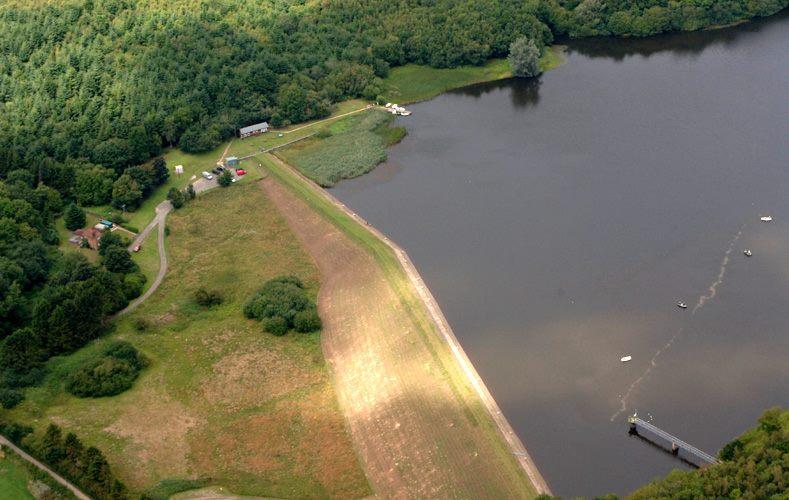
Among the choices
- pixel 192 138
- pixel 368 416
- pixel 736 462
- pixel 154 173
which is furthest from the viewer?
pixel 192 138

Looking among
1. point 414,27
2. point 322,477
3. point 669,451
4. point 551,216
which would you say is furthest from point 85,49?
point 669,451

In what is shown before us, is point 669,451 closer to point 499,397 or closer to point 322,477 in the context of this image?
point 499,397

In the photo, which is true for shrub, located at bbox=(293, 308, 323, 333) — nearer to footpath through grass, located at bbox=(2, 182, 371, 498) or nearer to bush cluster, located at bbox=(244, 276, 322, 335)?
bush cluster, located at bbox=(244, 276, 322, 335)

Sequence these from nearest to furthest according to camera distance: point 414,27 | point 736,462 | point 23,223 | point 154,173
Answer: point 736,462 → point 23,223 → point 154,173 → point 414,27

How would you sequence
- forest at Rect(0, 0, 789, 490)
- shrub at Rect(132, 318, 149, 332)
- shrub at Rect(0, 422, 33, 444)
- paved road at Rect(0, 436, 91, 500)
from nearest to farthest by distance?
paved road at Rect(0, 436, 91, 500)
shrub at Rect(0, 422, 33, 444)
shrub at Rect(132, 318, 149, 332)
forest at Rect(0, 0, 789, 490)

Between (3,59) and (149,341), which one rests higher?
(3,59)

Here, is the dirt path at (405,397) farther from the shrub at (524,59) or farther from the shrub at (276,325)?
the shrub at (524,59)

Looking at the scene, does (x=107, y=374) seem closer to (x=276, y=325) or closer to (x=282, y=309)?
(x=276, y=325)

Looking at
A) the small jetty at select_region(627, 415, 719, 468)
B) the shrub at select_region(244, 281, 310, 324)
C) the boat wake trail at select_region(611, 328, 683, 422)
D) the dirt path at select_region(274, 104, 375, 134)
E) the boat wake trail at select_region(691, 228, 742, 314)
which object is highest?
the dirt path at select_region(274, 104, 375, 134)

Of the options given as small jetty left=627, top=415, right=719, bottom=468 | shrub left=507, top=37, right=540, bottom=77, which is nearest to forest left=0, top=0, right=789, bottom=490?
shrub left=507, top=37, right=540, bottom=77
